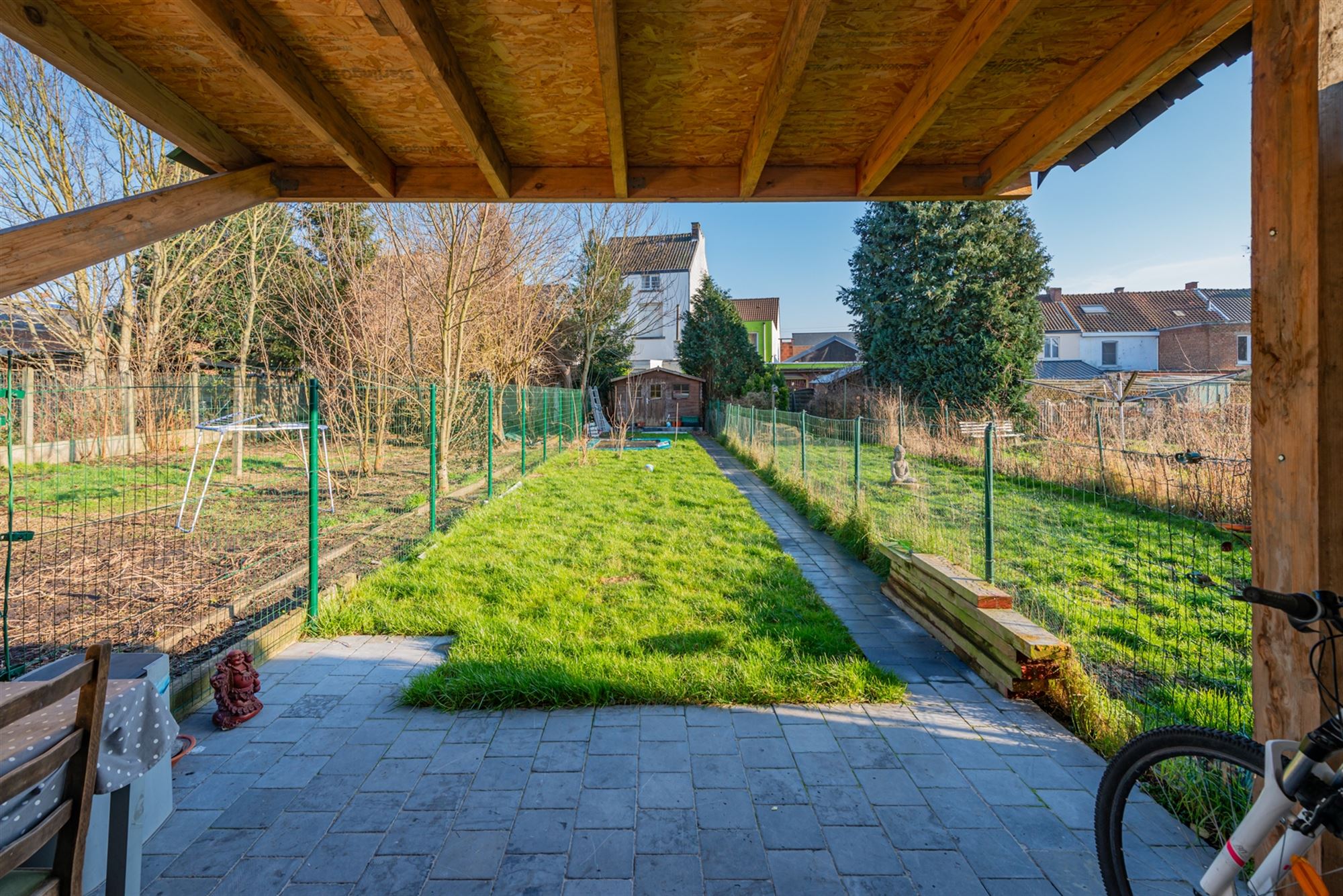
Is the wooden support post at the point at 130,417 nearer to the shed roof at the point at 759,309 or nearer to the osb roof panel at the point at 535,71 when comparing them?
the osb roof panel at the point at 535,71

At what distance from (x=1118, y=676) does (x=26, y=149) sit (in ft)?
52.8

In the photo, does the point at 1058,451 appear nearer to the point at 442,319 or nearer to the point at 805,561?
the point at 805,561

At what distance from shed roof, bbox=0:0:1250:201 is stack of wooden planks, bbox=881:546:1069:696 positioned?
237cm

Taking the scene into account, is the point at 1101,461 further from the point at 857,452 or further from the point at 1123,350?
the point at 1123,350

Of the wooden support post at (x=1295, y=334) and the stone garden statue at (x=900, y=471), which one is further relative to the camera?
the stone garden statue at (x=900, y=471)

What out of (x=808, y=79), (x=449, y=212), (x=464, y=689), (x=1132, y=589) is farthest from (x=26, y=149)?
(x=1132, y=589)

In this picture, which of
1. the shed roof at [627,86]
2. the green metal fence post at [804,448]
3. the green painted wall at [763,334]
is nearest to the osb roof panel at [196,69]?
the shed roof at [627,86]

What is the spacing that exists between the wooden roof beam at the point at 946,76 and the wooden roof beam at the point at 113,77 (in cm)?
305

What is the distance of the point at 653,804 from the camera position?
2.68 m

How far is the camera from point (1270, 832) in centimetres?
167

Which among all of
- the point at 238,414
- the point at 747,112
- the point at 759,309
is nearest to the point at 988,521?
the point at 747,112

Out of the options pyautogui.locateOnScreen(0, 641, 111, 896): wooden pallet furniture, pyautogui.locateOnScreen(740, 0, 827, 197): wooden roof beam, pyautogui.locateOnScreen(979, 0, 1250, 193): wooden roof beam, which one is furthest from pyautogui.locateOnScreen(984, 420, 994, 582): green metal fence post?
pyautogui.locateOnScreen(0, 641, 111, 896): wooden pallet furniture

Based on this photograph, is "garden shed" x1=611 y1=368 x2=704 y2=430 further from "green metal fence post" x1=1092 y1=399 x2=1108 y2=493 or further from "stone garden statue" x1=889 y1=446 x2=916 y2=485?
"green metal fence post" x1=1092 y1=399 x2=1108 y2=493

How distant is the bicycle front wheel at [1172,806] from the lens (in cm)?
184
